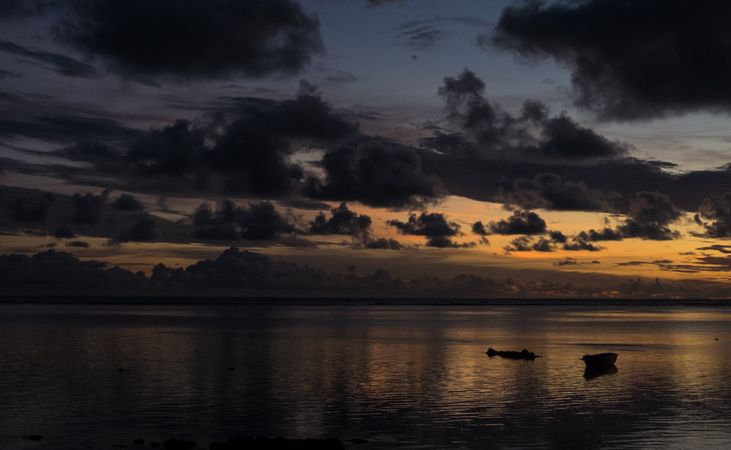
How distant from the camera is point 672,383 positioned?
72.1 metres

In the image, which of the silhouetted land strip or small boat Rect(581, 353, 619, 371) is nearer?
the silhouetted land strip

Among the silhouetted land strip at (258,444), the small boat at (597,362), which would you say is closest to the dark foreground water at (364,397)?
the silhouetted land strip at (258,444)

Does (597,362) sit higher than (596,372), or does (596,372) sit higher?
(597,362)

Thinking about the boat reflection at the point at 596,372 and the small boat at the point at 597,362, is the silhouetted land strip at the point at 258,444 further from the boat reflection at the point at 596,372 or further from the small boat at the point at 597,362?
the small boat at the point at 597,362

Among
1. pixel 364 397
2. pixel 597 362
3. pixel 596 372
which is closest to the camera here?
pixel 364 397

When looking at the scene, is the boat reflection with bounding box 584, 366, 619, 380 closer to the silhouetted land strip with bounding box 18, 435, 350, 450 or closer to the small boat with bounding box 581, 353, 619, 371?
the small boat with bounding box 581, 353, 619, 371

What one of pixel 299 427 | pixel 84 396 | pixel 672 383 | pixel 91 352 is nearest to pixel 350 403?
pixel 299 427

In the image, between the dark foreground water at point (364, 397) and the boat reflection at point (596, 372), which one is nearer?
the dark foreground water at point (364, 397)

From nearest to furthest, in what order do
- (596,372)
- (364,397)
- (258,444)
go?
1. (258,444)
2. (364,397)
3. (596,372)

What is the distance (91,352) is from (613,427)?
70.6 metres

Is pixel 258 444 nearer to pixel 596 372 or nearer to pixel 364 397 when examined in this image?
pixel 364 397

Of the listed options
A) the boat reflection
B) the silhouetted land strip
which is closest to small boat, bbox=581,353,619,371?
the boat reflection

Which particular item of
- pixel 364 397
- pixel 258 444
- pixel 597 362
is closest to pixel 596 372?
pixel 597 362

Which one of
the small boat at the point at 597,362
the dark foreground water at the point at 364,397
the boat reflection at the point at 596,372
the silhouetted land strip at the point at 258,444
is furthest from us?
the small boat at the point at 597,362
